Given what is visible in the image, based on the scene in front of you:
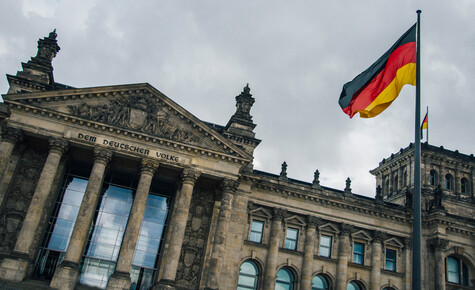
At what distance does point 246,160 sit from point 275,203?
619cm

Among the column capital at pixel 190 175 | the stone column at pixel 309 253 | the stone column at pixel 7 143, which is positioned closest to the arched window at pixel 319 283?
the stone column at pixel 309 253

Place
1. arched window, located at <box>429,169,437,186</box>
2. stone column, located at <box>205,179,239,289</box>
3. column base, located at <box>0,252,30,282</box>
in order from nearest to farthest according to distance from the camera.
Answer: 1. column base, located at <box>0,252,30,282</box>
2. stone column, located at <box>205,179,239,289</box>
3. arched window, located at <box>429,169,437,186</box>

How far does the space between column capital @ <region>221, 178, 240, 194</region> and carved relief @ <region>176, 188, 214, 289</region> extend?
3.05 m

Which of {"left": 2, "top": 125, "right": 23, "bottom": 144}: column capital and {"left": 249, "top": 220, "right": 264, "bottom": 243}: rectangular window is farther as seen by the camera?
{"left": 249, "top": 220, "right": 264, "bottom": 243}: rectangular window

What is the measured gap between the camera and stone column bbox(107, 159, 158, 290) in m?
28.4

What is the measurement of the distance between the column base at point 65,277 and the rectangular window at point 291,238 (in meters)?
17.2

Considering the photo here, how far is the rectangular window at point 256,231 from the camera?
36.7m

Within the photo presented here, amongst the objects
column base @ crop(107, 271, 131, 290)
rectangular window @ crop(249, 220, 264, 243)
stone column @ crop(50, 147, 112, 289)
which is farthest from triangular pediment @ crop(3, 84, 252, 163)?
column base @ crop(107, 271, 131, 290)

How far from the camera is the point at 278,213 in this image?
37.4m

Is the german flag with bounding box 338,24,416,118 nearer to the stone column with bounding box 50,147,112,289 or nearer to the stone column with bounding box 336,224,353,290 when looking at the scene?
the stone column with bounding box 50,147,112,289

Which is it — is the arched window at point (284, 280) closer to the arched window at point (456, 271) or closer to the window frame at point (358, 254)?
the window frame at point (358, 254)

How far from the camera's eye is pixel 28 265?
28.3 metres

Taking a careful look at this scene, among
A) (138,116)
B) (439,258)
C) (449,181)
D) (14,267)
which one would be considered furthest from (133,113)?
(449,181)

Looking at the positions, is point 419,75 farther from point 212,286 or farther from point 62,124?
point 62,124
